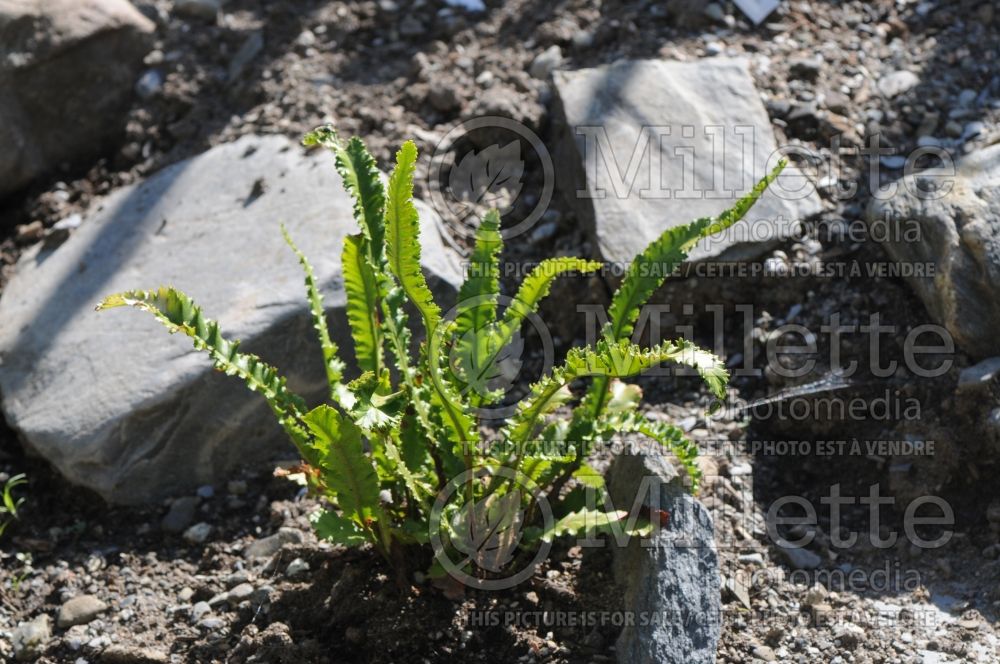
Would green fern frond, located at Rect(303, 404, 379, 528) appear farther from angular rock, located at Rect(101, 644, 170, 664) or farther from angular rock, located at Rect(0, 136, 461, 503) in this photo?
angular rock, located at Rect(0, 136, 461, 503)

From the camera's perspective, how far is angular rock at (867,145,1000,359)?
3.18 meters

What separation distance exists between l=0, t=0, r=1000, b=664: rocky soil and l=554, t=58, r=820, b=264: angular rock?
108 mm

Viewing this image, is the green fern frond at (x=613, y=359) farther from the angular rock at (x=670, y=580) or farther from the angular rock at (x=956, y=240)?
the angular rock at (x=956, y=240)

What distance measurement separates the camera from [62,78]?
4.45 metres

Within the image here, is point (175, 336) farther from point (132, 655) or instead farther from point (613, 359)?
point (613, 359)

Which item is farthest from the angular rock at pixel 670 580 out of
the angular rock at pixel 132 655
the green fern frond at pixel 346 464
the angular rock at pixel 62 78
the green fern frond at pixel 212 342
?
the angular rock at pixel 62 78

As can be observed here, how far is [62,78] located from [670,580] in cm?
318

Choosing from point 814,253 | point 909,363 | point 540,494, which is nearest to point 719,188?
point 814,253

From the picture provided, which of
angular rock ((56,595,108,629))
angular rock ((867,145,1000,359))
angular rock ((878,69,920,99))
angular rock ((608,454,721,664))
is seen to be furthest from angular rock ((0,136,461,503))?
angular rock ((878,69,920,99))

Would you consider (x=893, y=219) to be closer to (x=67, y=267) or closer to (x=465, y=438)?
(x=465, y=438)

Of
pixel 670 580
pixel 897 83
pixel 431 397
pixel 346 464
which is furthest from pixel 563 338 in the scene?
pixel 897 83

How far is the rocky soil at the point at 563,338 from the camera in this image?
2805 mm

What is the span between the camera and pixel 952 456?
3.12m

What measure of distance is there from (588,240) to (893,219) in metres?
0.95
